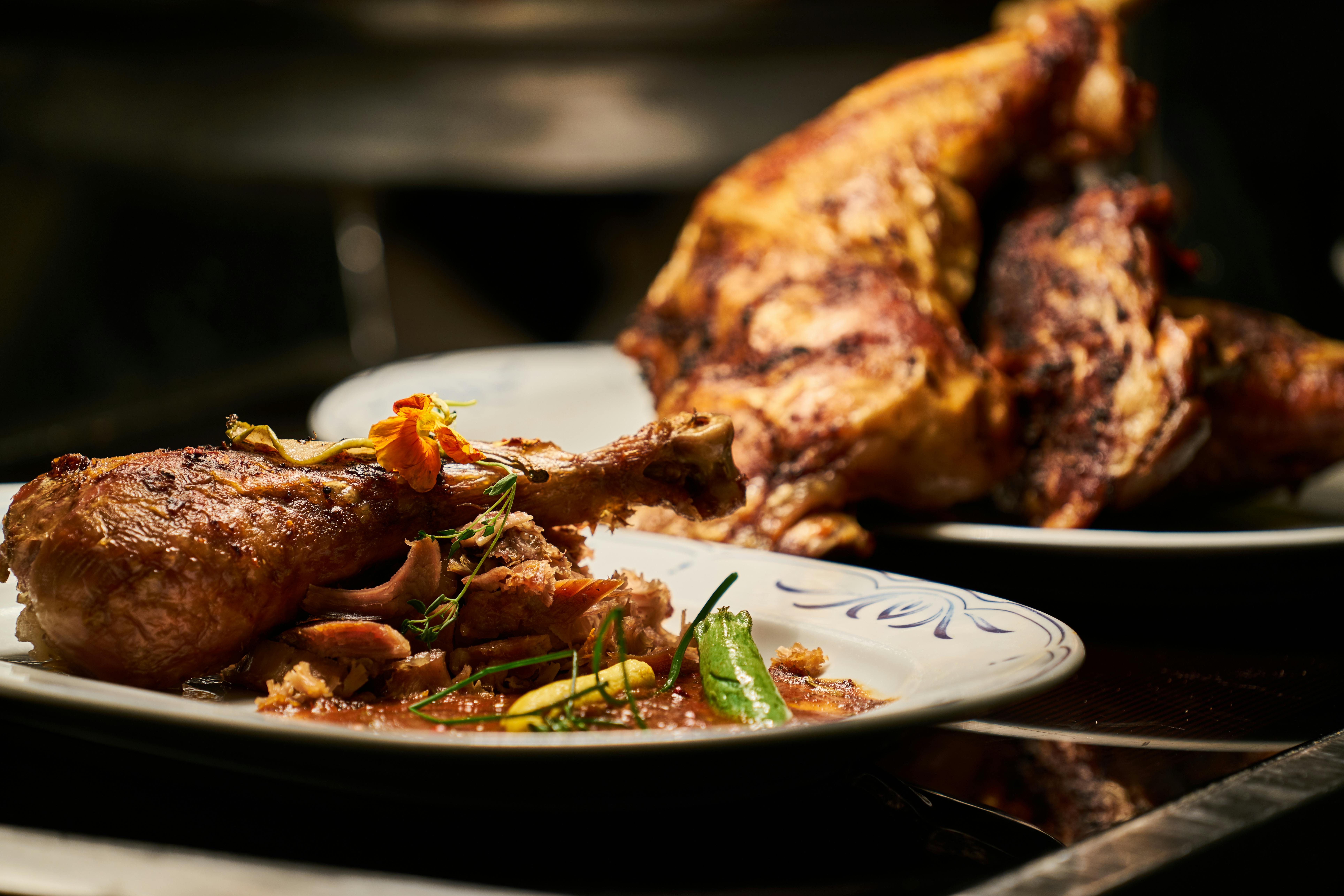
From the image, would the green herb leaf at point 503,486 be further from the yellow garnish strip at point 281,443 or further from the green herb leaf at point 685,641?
the green herb leaf at point 685,641

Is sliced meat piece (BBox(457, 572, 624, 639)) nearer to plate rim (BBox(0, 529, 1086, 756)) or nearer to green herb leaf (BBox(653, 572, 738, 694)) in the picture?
green herb leaf (BBox(653, 572, 738, 694))

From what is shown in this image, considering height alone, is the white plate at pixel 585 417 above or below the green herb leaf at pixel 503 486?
below

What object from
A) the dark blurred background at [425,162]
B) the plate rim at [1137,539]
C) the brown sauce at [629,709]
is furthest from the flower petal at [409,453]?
the dark blurred background at [425,162]

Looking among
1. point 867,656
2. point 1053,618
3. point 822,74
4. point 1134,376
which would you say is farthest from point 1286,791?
point 822,74

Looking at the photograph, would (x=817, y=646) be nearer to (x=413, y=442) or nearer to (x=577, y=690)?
(x=577, y=690)

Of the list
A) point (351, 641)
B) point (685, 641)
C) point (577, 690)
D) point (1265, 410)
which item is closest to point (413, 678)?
point (351, 641)

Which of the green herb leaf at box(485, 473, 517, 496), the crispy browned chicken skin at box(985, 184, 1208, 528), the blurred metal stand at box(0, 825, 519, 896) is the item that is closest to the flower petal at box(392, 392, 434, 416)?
the green herb leaf at box(485, 473, 517, 496)

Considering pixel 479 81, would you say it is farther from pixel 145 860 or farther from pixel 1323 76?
pixel 145 860
